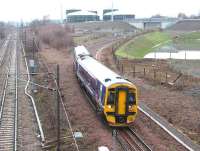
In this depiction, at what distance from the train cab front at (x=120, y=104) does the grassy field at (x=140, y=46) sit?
4128 centimetres

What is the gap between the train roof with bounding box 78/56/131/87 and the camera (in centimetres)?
2462

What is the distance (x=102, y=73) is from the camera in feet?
90.0

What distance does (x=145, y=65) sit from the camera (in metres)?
54.1

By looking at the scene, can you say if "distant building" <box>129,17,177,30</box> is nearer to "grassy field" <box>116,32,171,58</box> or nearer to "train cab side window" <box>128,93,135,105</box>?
"grassy field" <box>116,32,171,58</box>

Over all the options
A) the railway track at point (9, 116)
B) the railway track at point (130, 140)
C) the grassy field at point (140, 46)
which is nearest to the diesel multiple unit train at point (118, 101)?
the railway track at point (130, 140)

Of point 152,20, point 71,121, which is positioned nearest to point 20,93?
point 71,121

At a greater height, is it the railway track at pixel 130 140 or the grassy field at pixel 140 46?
the grassy field at pixel 140 46

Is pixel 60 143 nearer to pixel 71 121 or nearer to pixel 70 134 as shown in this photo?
pixel 70 134

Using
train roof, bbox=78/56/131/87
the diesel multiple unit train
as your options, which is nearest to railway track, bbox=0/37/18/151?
the diesel multiple unit train

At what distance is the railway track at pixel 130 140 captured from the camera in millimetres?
21520

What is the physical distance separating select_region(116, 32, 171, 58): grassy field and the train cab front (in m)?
41.3

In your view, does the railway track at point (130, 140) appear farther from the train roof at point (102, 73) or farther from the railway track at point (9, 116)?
the railway track at point (9, 116)

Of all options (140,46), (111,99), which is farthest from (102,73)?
(140,46)

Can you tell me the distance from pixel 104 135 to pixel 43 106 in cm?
1007
